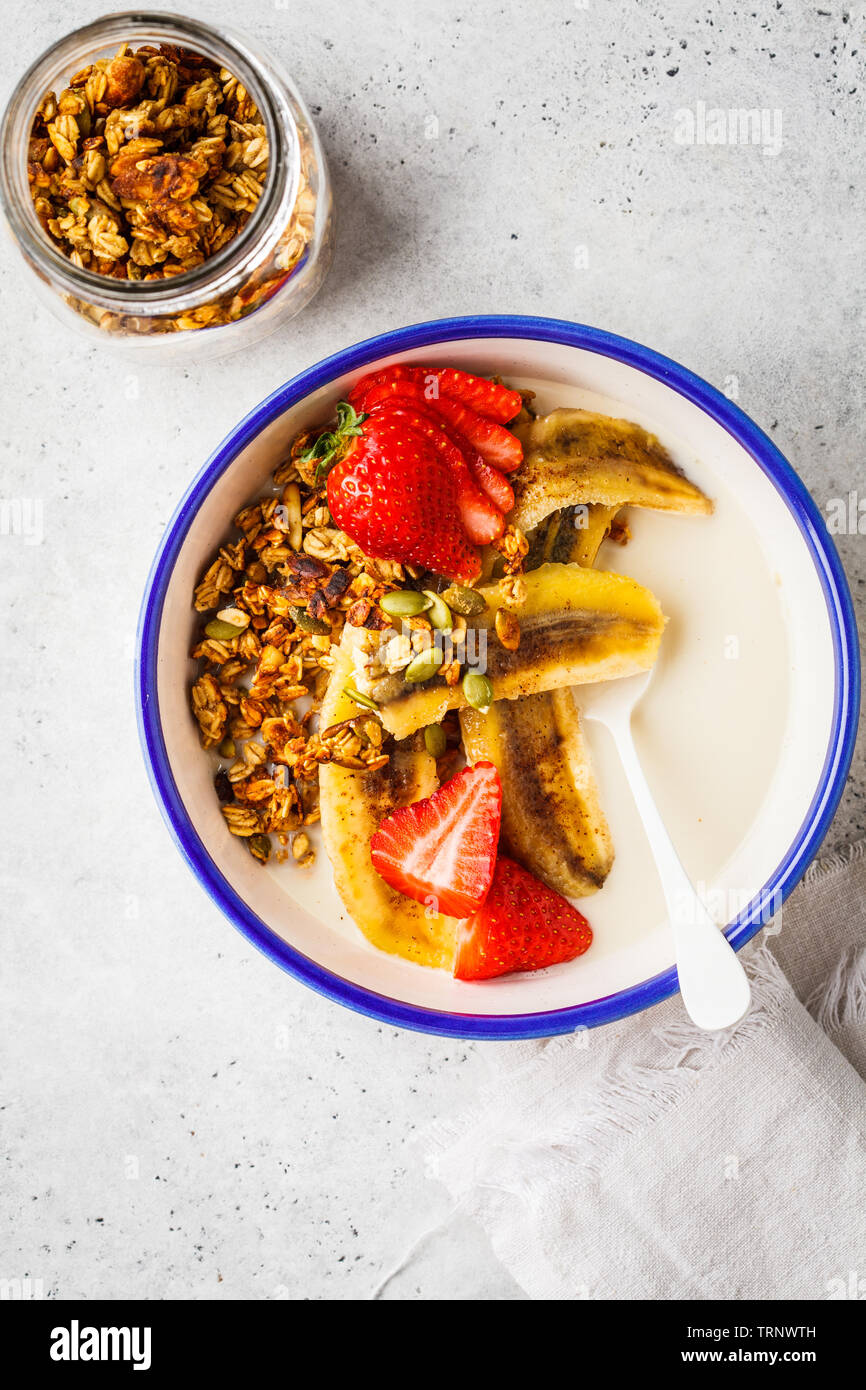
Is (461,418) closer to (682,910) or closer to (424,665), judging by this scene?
(424,665)

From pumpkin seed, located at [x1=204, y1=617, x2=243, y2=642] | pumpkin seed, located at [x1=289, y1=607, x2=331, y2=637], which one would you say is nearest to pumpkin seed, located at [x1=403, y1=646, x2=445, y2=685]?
pumpkin seed, located at [x1=289, y1=607, x2=331, y2=637]

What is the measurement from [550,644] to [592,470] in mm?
215

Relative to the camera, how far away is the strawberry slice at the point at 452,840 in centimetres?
118

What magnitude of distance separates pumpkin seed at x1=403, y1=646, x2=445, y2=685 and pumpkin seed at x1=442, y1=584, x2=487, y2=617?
53mm

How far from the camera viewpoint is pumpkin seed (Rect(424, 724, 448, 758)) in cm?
124

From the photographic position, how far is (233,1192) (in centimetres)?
140

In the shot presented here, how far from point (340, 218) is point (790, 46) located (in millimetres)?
624

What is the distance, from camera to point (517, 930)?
121 centimetres

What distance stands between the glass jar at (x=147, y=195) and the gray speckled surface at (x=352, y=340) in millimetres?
145

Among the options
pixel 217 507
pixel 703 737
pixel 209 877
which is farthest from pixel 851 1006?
pixel 217 507

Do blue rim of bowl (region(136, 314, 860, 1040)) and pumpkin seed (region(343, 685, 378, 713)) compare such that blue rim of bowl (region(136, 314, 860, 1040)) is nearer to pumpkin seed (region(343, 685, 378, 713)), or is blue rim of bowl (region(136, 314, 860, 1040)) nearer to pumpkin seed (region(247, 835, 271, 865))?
pumpkin seed (region(247, 835, 271, 865))

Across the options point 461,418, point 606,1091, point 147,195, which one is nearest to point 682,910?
point 606,1091
